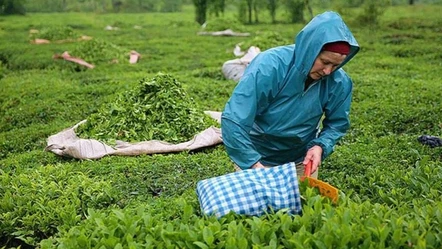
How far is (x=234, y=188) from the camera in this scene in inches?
126

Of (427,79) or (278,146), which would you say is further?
(427,79)

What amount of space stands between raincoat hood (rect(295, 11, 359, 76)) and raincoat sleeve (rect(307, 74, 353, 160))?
1.18 ft

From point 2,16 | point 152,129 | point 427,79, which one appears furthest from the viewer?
point 2,16

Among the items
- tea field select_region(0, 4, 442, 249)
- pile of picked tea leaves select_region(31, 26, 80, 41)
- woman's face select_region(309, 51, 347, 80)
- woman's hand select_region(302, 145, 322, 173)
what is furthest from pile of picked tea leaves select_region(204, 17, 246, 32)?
woman's face select_region(309, 51, 347, 80)

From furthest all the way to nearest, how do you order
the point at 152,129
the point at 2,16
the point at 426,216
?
the point at 2,16
the point at 152,129
the point at 426,216

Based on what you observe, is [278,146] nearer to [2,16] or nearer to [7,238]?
[7,238]

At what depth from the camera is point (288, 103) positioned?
11.7 feet

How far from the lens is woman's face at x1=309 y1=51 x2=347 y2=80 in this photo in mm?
3354

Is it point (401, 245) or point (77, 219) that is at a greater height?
point (401, 245)

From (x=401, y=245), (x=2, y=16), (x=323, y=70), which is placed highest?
(x=323, y=70)

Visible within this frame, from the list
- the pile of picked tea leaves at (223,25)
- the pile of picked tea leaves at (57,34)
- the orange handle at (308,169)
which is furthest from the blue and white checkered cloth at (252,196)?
the pile of picked tea leaves at (223,25)

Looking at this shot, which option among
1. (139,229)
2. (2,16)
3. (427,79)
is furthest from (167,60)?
(2,16)

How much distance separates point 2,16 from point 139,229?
29.1 metres

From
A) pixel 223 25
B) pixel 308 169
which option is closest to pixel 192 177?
pixel 308 169
